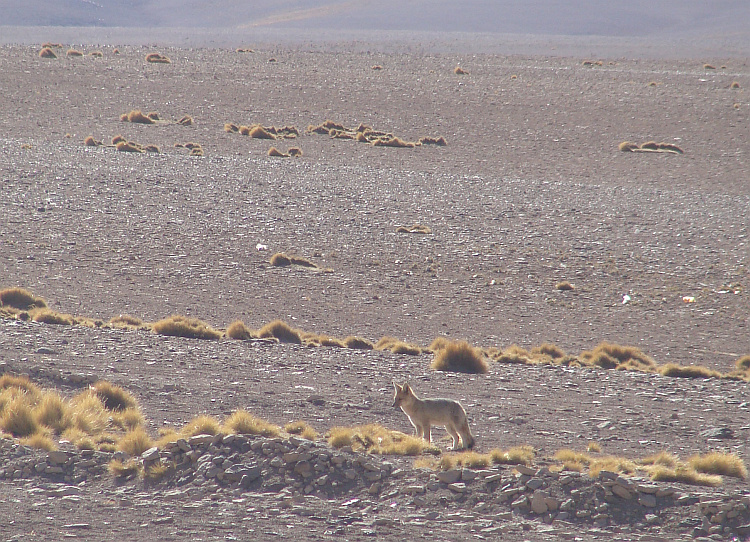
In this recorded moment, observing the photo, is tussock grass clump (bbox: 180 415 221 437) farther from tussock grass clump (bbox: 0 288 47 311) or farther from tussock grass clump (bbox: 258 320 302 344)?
tussock grass clump (bbox: 0 288 47 311)

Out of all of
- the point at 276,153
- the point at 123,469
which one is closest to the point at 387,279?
the point at 123,469

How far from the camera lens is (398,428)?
27.6ft

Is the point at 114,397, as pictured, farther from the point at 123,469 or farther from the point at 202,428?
the point at 123,469

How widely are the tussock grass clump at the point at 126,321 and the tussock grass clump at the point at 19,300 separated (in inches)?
52.7

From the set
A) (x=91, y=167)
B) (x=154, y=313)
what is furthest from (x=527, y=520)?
(x=91, y=167)

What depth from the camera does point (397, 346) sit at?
12.1 meters

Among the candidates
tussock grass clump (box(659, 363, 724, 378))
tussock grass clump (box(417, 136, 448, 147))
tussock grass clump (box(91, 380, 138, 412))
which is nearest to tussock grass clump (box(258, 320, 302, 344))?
tussock grass clump (box(91, 380, 138, 412))

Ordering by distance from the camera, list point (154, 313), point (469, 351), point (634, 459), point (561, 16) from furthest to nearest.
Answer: point (561, 16) < point (154, 313) < point (469, 351) < point (634, 459)

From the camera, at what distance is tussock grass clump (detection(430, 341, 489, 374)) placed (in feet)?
36.4

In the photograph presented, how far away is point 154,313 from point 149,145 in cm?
1617

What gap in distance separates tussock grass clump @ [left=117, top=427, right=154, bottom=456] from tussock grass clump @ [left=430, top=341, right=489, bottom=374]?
4.84 m

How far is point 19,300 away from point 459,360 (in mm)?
6937

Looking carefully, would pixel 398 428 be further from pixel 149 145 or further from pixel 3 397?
pixel 149 145

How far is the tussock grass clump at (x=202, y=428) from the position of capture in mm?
7266
